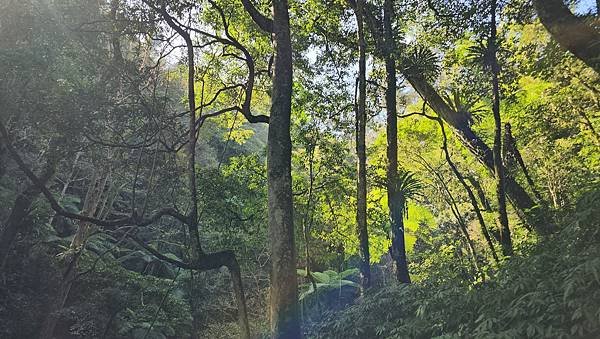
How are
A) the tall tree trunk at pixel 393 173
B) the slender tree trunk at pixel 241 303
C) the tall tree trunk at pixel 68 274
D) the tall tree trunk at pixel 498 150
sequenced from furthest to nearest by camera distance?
the tall tree trunk at pixel 68 274
the tall tree trunk at pixel 393 173
the tall tree trunk at pixel 498 150
the slender tree trunk at pixel 241 303

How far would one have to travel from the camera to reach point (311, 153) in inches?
462

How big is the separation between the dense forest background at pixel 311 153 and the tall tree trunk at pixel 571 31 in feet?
0.07

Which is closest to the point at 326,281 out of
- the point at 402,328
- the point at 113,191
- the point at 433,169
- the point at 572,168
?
the point at 433,169

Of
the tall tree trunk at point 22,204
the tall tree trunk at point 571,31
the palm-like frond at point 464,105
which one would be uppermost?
the palm-like frond at point 464,105

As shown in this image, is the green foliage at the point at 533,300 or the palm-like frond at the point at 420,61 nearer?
the green foliage at the point at 533,300

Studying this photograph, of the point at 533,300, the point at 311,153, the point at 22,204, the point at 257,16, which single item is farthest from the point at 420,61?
the point at 22,204

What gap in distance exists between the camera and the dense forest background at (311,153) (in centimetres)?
498

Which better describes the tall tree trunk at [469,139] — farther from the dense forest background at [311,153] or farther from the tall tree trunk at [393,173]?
the tall tree trunk at [393,173]

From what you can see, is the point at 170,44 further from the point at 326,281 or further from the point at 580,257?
the point at 326,281

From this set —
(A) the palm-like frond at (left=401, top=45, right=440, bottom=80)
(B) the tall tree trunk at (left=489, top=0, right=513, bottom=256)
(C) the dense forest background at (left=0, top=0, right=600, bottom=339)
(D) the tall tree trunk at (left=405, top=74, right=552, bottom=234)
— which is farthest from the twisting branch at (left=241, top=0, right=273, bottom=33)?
(B) the tall tree trunk at (left=489, top=0, right=513, bottom=256)

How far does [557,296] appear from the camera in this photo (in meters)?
3.01

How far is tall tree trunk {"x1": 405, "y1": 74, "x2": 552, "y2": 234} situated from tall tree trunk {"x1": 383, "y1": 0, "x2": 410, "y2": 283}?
3.40 feet

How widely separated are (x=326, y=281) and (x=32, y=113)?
11.9 metres

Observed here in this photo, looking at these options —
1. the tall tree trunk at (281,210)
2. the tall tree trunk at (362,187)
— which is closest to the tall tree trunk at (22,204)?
the tall tree trunk at (281,210)
